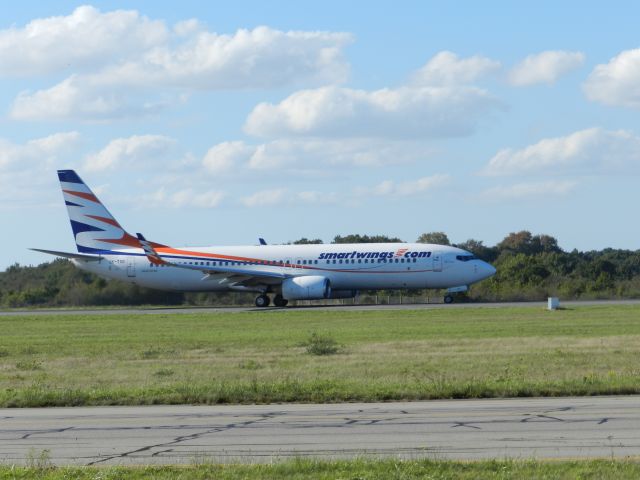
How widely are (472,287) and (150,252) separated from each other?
24320 mm

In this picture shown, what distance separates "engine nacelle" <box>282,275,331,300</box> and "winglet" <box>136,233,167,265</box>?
23.4 ft

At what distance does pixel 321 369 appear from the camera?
2444 centimetres

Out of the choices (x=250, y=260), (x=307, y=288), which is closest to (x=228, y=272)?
(x=250, y=260)

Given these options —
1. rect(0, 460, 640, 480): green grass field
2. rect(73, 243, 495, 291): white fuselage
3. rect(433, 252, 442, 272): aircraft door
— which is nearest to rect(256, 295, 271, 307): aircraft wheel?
rect(73, 243, 495, 291): white fuselage

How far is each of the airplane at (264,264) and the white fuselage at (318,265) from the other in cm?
5

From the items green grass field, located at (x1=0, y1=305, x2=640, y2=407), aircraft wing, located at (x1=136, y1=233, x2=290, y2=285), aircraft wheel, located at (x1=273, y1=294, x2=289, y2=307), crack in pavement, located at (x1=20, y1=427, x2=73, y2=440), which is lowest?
crack in pavement, located at (x1=20, y1=427, x2=73, y2=440)

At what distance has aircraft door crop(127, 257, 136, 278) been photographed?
208ft

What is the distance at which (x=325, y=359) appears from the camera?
27000mm

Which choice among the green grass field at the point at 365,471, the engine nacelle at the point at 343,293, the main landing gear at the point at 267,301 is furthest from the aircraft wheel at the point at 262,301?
the green grass field at the point at 365,471

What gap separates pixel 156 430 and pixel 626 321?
29539 mm

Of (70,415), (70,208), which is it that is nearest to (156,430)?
(70,415)

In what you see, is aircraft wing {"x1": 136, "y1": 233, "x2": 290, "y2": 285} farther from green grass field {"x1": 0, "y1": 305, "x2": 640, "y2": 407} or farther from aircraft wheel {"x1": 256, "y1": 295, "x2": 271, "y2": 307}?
green grass field {"x1": 0, "y1": 305, "x2": 640, "y2": 407}

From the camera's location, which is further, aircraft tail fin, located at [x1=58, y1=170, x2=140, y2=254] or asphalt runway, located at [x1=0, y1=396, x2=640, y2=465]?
aircraft tail fin, located at [x1=58, y1=170, x2=140, y2=254]

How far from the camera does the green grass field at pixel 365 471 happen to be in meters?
10.7
